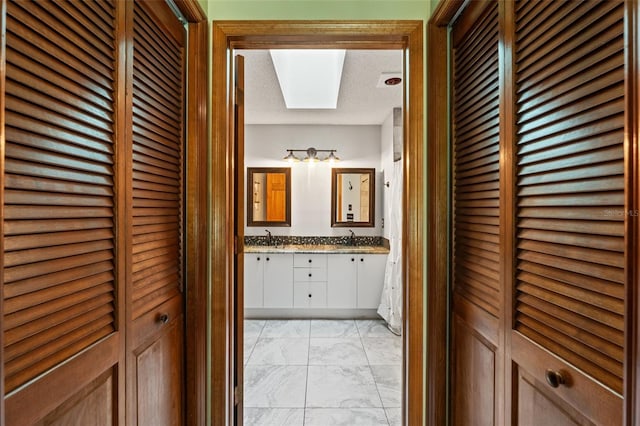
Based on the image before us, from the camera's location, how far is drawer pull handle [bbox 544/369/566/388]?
32.7 inches

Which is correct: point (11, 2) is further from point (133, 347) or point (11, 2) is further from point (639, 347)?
point (639, 347)

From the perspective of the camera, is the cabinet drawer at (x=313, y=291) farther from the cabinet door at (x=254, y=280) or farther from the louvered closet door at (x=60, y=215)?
the louvered closet door at (x=60, y=215)

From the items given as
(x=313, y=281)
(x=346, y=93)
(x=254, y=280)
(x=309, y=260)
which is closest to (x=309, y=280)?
(x=313, y=281)

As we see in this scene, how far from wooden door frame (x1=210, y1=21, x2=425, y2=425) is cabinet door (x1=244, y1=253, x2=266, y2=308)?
2760 mm

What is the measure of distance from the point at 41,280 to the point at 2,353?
172 millimetres

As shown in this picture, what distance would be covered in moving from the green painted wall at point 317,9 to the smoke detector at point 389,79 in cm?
138

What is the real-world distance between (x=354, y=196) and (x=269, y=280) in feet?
5.16

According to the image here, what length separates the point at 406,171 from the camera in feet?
5.27

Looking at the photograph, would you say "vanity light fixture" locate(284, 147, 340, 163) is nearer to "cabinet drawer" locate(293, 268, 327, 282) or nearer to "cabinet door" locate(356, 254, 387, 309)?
"cabinet door" locate(356, 254, 387, 309)

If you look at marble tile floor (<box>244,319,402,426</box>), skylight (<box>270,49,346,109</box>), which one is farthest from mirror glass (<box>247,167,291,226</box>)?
marble tile floor (<box>244,319,402,426</box>)

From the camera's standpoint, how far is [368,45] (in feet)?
5.37

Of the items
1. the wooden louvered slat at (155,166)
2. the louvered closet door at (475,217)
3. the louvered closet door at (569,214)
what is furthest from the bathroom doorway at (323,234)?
the louvered closet door at (569,214)

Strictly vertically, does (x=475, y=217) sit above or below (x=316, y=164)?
below

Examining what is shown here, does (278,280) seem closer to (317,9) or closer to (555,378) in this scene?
(317,9)
